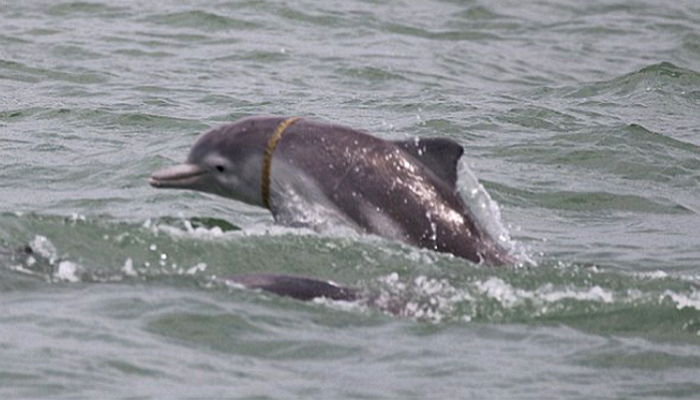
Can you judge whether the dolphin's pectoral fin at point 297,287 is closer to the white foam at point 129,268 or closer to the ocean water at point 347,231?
the ocean water at point 347,231

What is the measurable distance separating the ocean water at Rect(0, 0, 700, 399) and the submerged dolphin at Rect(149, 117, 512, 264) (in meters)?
0.17

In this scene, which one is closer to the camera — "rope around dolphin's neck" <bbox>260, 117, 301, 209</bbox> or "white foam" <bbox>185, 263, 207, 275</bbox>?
"white foam" <bbox>185, 263, 207, 275</bbox>

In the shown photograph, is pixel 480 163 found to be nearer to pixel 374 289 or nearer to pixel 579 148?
pixel 579 148

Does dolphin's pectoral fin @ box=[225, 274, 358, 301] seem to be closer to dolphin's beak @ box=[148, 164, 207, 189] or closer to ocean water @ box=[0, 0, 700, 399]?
ocean water @ box=[0, 0, 700, 399]

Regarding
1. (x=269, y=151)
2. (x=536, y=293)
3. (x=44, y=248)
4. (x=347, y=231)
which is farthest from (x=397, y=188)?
(x=44, y=248)

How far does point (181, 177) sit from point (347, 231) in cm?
129

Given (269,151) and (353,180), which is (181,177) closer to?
(269,151)

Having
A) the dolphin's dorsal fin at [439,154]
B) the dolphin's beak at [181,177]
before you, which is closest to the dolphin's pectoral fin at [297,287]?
the dolphin's dorsal fin at [439,154]

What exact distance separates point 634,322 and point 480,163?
627 centimetres

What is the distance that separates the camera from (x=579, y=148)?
18047 millimetres

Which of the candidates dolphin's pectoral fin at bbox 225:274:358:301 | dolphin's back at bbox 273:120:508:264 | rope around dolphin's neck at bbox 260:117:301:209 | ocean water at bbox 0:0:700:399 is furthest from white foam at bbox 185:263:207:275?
dolphin's back at bbox 273:120:508:264

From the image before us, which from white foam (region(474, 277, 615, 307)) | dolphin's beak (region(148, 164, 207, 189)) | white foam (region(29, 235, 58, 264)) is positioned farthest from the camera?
dolphin's beak (region(148, 164, 207, 189))

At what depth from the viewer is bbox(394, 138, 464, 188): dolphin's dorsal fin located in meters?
11.8

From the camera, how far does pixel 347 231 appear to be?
11945 mm
